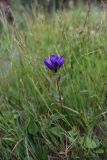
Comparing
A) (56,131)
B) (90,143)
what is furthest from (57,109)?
(90,143)

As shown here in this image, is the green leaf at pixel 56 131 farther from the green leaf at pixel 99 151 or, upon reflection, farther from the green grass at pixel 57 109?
the green leaf at pixel 99 151

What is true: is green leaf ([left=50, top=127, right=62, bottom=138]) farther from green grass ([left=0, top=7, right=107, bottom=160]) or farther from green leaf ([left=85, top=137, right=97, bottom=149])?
green leaf ([left=85, top=137, right=97, bottom=149])

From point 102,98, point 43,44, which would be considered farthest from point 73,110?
point 43,44

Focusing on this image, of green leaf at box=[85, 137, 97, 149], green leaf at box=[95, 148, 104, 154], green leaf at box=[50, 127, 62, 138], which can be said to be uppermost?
green leaf at box=[50, 127, 62, 138]

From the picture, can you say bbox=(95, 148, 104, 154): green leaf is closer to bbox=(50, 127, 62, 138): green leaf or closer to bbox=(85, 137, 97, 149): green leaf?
bbox=(85, 137, 97, 149): green leaf

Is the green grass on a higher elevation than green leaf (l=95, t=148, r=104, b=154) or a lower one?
higher

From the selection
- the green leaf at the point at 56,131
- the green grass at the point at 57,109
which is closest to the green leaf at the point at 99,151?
the green grass at the point at 57,109

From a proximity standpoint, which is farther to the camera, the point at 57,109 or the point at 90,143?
the point at 57,109

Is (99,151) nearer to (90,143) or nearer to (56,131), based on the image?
(90,143)

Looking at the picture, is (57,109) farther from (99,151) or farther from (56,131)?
(99,151)

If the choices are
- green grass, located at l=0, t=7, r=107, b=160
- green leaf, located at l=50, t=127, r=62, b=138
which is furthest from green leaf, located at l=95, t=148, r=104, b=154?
green leaf, located at l=50, t=127, r=62, b=138

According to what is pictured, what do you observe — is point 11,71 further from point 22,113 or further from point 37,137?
point 37,137
